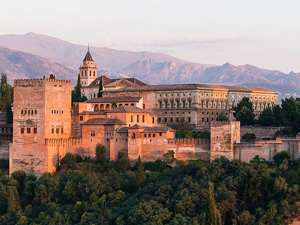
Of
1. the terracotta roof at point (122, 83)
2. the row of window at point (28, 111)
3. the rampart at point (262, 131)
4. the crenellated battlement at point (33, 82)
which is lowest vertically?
the rampart at point (262, 131)

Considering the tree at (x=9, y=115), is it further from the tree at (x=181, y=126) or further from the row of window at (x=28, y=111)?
the tree at (x=181, y=126)

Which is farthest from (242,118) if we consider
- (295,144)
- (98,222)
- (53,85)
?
(98,222)

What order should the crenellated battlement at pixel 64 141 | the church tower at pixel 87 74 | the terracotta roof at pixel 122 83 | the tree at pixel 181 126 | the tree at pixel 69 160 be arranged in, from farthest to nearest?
1. the church tower at pixel 87 74
2. the terracotta roof at pixel 122 83
3. the tree at pixel 181 126
4. the crenellated battlement at pixel 64 141
5. the tree at pixel 69 160

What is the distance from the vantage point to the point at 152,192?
164 ft

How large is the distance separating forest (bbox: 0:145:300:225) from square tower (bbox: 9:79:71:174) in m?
1.64

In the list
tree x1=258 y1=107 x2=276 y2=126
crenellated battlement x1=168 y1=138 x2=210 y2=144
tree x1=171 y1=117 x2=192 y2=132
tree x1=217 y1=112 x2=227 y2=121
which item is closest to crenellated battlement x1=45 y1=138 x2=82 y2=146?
crenellated battlement x1=168 y1=138 x2=210 y2=144

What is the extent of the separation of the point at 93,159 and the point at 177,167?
29.7ft

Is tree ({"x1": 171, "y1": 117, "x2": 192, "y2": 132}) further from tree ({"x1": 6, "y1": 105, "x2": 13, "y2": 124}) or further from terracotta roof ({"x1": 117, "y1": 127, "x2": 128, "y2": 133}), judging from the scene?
tree ({"x1": 6, "y1": 105, "x2": 13, "y2": 124})

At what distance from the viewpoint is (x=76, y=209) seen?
164ft

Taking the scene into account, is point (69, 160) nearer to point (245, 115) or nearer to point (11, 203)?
point (11, 203)

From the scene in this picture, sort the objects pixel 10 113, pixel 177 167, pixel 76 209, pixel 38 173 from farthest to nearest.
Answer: pixel 10 113, pixel 38 173, pixel 177 167, pixel 76 209

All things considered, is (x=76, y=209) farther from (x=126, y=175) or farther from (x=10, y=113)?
(x=10, y=113)

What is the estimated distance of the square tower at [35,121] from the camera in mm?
58344

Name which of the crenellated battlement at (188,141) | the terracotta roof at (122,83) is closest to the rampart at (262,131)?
the crenellated battlement at (188,141)
